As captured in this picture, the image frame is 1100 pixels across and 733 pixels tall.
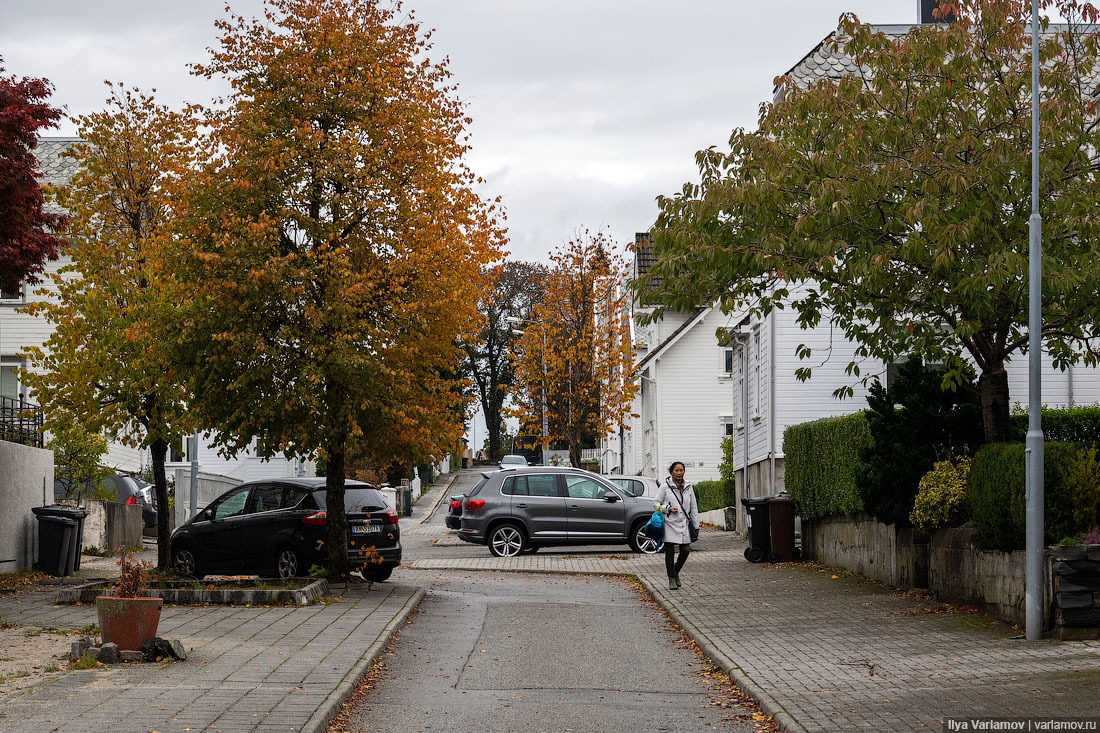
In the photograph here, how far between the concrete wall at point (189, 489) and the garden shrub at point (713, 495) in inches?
513

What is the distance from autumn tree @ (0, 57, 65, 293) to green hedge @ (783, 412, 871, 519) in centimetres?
1151

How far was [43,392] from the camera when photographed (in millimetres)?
19938

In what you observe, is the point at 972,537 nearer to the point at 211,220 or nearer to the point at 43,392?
the point at 211,220

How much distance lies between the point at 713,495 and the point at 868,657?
25.4 m

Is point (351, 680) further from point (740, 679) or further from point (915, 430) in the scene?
point (915, 430)

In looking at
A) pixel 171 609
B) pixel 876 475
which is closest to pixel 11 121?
pixel 171 609

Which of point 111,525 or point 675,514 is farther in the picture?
point 111,525

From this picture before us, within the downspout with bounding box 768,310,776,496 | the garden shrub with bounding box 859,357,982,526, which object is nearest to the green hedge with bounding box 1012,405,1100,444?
the garden shrub with bounding box 859,357,982,526

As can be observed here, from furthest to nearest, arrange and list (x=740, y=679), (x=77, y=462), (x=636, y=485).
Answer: (x=77, y=462)
(x=636, y=485)
(x=740, y=679)

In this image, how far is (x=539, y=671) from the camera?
11477 mm

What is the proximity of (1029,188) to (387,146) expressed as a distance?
8.36m

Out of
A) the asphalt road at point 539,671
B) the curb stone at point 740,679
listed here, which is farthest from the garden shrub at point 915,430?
the asphalt road at point 539,671

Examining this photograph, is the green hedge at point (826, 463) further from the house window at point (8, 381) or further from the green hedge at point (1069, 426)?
the house window at point (8, 381)

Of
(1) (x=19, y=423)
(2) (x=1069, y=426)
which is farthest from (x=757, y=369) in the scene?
(1) (x=19, y=423)
